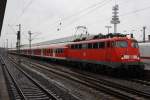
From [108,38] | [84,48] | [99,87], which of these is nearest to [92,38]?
[84,48]

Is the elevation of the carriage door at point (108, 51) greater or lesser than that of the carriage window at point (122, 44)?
lesser

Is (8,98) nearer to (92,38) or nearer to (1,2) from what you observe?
(1,2)

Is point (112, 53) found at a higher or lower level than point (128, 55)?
higher

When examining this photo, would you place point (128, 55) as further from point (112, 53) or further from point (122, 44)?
point (112, 53)

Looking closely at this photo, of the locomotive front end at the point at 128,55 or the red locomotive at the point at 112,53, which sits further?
the red locomotive at the point at 112,53

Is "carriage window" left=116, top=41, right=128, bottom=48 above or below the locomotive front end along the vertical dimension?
above

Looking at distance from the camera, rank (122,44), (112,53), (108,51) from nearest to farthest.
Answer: (112,53), (122,44), (108,51)

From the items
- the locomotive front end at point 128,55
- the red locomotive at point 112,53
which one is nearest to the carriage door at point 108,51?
the red locomotive at point 112,53

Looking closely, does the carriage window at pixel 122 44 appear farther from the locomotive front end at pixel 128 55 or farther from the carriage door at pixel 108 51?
the carriage door at pixel 108 51

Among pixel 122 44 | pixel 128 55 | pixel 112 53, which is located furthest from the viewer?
pixel 122 44

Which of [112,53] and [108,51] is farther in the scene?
[108,51]

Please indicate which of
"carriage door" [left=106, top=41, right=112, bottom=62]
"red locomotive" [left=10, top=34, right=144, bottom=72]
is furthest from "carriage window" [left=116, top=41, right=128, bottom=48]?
"carriage door" [left=106, top=41, right=112, bottom=62]

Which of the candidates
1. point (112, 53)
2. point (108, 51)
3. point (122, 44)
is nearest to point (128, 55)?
point (122, 44)

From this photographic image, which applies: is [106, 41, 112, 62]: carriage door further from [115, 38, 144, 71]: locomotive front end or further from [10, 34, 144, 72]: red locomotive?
[115, 38, 144, 71]: locomotive front end
